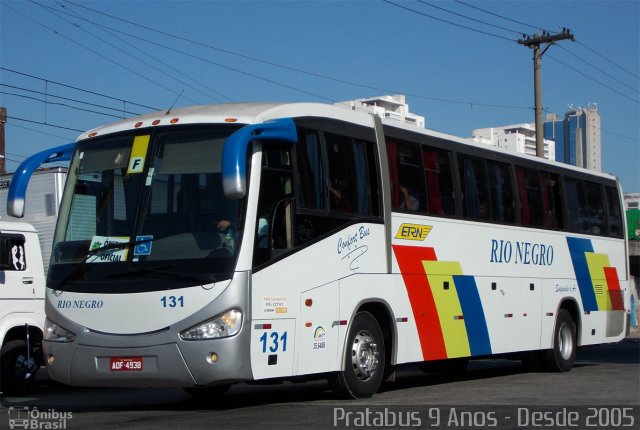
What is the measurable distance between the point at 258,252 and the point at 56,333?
252 centimetres

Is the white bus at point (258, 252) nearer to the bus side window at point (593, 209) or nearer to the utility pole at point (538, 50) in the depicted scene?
the bus side window at point (593, 209)

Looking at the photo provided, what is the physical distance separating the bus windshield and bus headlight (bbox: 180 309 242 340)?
40 centimetres

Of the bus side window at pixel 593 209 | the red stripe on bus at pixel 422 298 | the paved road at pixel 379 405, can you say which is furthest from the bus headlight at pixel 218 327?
the bus side window at pixel 593 209

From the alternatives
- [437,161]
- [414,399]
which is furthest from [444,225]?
[414,399]

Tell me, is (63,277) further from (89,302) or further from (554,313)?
(554,313)

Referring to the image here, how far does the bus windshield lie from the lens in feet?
34.4

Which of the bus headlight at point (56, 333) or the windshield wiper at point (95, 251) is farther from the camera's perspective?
the bus headlight at point (56, 333)

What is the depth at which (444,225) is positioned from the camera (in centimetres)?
1440

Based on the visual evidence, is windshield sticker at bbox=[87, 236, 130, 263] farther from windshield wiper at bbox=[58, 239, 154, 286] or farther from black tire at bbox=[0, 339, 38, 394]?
black tire at bbox=[0, 339, 38, 394]

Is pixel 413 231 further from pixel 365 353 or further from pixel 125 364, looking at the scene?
pixel 125 364

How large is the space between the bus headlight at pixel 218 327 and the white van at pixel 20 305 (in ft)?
18.6

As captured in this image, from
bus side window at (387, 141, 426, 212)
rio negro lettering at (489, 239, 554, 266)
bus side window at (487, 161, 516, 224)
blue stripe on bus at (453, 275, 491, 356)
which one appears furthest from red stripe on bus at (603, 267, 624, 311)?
bus side window at (387, 141, 426, 212)

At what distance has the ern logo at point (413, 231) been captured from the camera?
13320 millimetres

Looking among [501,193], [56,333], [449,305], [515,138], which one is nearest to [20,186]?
[56,333]
